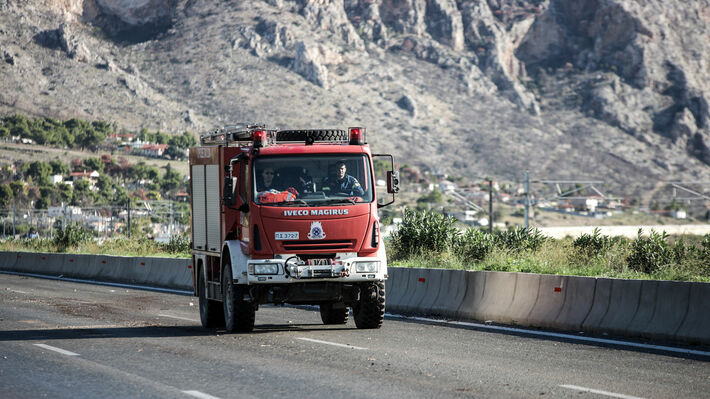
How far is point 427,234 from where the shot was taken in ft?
90.9

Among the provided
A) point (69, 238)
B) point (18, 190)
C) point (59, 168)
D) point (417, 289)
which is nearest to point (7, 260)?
point (69, 238)

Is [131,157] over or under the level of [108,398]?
over

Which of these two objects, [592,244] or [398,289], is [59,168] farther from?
[398,289]

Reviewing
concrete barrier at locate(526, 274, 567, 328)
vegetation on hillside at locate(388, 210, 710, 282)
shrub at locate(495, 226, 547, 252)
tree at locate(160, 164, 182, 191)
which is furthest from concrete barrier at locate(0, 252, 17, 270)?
tree at locate(160, 164, 182, 191)

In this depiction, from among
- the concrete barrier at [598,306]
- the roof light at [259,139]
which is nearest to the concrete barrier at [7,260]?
the roof light at [259,139]

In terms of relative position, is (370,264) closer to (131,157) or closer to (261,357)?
(261,357)

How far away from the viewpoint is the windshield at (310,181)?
14.9m

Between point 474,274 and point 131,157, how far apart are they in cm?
14429

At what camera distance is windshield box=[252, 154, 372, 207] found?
1487 centimetres

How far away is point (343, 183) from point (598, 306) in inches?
152

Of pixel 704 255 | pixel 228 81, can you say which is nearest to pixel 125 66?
pixel 228 81

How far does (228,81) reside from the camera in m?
170

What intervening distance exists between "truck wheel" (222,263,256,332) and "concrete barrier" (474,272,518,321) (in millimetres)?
3929

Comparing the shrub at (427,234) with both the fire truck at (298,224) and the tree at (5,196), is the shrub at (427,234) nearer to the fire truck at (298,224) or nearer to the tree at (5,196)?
the fire truck at (298,224)
